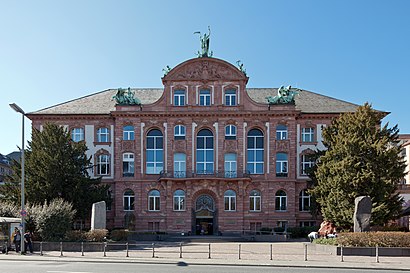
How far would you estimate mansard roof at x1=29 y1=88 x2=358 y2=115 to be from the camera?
5247 cm

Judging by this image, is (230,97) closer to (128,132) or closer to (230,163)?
(230,163)

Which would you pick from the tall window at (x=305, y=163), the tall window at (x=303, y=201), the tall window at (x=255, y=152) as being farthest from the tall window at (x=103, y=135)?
the tall window at (x=303, y=201)

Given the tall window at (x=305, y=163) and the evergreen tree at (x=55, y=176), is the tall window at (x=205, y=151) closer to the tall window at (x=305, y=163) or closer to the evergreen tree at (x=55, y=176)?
the tall window at (x=305, y=163)

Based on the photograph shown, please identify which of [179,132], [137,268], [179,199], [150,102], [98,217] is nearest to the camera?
[137,268]

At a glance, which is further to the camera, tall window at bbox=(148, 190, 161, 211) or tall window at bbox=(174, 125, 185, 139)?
tall window at bbox=(174, 125, 185, 139)

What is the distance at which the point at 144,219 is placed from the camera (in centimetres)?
5000

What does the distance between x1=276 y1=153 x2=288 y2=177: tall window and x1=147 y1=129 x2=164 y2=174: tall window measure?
1327 centimetres

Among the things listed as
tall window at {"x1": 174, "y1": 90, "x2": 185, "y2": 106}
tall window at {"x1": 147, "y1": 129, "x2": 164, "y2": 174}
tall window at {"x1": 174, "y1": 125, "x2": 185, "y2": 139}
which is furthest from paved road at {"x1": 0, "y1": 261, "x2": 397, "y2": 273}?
tall window at {"x1": 174, "y1": 90, "x2": 185, "y2": 106}

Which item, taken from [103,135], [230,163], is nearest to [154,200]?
[230,163]

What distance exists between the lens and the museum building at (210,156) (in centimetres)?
4972

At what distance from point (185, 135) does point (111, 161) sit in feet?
30.6

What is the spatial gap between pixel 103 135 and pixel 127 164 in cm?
475

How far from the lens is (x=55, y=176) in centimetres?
4294

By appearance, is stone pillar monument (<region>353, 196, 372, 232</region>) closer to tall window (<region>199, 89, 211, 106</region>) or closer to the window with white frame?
the window with white frame
